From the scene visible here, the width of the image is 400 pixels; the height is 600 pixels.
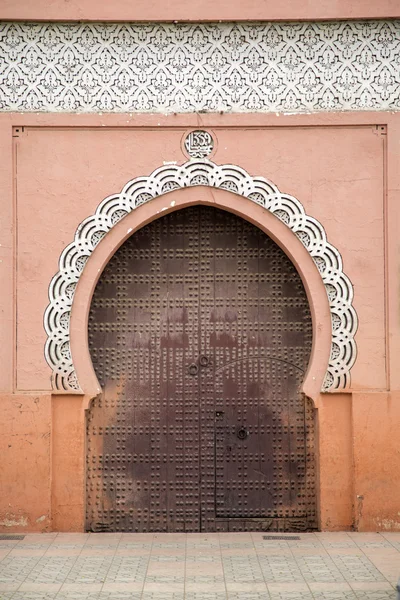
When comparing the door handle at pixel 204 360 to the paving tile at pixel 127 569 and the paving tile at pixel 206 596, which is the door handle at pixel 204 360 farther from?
the paving tile at pixel 206 596

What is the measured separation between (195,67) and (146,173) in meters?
0.95

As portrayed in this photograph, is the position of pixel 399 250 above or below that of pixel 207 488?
above


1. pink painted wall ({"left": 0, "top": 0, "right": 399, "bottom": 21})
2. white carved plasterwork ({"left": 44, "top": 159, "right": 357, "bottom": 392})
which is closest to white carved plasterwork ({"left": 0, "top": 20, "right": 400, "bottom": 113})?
pink painted wall ({"left": 0, "top": 0, "right": 399, "bottom": 21})

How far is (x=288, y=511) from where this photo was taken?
8.38m

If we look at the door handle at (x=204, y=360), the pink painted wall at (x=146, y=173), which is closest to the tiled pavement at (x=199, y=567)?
the pink painted wall at (x=146, y=173)

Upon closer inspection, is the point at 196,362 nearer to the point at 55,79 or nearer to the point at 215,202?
the point at 215,202

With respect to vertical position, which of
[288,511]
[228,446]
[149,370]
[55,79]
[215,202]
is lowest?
[288,511]

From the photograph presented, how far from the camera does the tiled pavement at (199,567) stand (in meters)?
6.44

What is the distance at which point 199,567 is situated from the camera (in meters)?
7.09

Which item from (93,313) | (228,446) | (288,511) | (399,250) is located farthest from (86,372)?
(399,250)

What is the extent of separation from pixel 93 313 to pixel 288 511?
2264 millimetres

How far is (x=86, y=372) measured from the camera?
27.0 ft

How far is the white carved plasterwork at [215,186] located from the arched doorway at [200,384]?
0.32 m

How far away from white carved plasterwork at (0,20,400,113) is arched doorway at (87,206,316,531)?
3.33 ft
